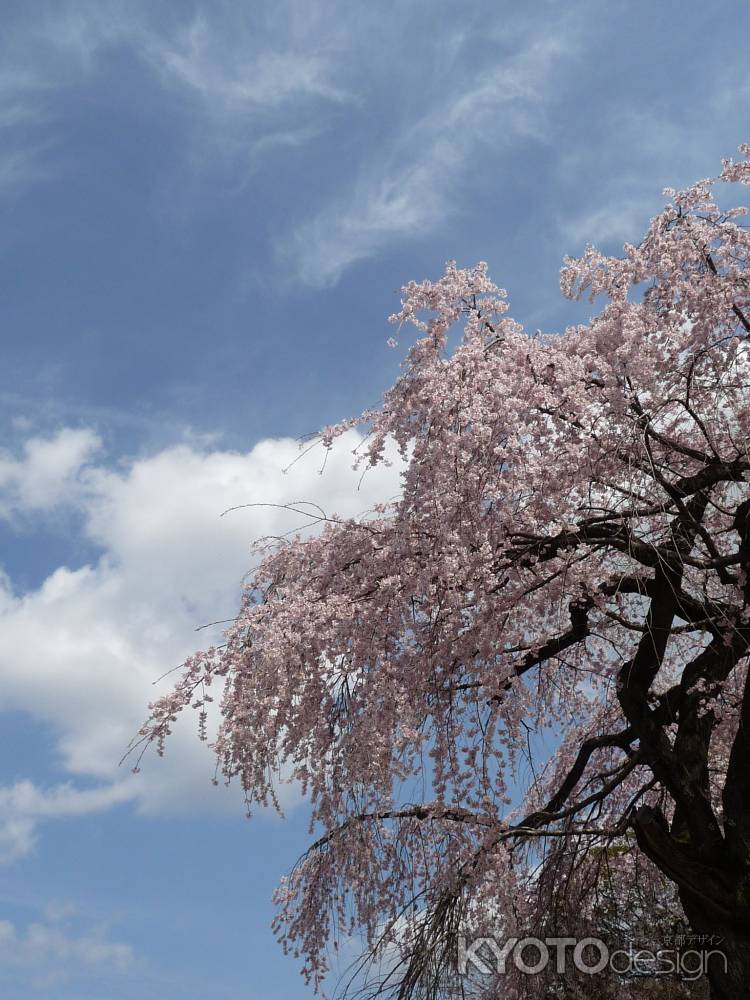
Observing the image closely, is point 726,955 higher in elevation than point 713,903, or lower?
lower

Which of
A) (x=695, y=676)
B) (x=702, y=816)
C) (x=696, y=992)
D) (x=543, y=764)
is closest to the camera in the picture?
(x=702, y=816)

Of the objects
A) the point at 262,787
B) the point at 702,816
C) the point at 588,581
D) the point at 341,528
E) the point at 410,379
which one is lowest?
the point at 702,816

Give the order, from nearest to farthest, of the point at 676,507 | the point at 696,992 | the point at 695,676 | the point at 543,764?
the point at 676,507, the point at 695,676, the point at 696,992, the point at 543,764

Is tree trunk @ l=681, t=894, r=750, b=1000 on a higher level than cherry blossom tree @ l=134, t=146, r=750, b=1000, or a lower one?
lower

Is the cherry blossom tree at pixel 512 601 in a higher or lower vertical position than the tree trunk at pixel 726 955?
higher

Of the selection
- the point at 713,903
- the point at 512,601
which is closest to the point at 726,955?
the point at 713,903

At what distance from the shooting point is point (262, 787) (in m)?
7.64

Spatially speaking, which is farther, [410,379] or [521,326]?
[521,326]

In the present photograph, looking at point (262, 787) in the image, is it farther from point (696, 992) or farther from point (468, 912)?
point (696, 992)

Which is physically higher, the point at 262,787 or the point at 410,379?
the point at 410,379

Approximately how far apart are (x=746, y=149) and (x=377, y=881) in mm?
7354

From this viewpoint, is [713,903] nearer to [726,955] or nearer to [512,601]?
[726,955]

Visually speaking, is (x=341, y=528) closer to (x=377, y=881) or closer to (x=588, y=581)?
(x=588, y=581)

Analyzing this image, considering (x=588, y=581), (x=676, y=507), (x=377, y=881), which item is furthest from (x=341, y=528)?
(x=377, y=881)
